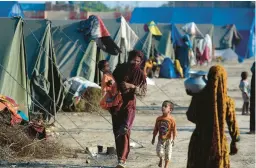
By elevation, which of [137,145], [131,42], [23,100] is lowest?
[137,145]

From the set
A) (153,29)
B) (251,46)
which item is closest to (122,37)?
(153,29)

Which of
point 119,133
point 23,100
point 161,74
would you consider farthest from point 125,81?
point 161,74

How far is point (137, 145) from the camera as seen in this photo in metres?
10.0

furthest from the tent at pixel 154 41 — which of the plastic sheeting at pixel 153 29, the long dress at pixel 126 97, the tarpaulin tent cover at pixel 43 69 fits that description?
the long dress at pixel 126 97

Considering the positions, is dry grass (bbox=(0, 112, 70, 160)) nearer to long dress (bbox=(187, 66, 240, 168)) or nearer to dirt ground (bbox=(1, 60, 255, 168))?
dirt ground (bbox=(1, 60, 255, 168))

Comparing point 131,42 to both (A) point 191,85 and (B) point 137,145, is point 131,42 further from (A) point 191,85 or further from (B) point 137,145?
(A) point 191,85

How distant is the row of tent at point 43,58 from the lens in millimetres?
10797

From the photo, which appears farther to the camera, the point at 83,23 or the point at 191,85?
the point at 83,23

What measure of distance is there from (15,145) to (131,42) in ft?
33.8

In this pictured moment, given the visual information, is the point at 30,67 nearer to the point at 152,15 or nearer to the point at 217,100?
the point at 217,100

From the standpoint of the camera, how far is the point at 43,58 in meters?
12.5

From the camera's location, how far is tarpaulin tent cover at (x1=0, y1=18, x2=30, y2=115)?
35.1 feet

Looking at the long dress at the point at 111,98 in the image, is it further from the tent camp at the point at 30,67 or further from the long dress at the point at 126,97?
the tent camp at the point at 30,67

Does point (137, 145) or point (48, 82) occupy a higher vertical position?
point (48, 82)
